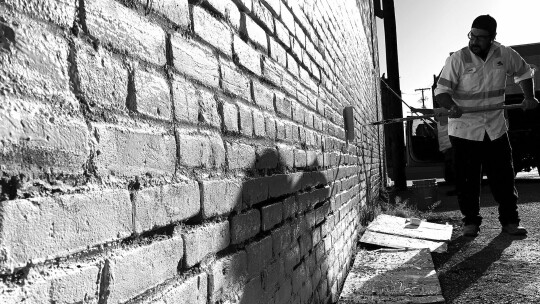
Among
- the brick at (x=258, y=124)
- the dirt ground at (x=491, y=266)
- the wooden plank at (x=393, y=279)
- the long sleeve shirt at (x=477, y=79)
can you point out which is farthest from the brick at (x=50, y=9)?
the long sleeve shirt at (x=477, y=79)

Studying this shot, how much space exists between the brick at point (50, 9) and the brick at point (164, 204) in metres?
0.33

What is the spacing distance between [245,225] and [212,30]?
57 cm

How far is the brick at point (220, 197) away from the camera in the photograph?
→ 3.84ft

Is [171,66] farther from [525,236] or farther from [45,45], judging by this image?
[525,236]

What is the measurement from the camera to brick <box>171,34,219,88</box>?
109cm

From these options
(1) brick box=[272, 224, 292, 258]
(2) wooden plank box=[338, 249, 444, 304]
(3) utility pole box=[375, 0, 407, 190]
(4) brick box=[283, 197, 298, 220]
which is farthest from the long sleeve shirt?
(3) utility pole box=[375, 0, 407, 190]

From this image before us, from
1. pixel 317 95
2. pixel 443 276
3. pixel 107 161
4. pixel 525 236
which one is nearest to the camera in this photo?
pixel 107 161

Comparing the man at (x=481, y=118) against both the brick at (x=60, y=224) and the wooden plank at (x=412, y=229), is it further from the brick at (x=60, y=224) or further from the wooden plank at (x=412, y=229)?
the brick at (x=60, y=224)

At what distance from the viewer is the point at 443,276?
3174 millimetres

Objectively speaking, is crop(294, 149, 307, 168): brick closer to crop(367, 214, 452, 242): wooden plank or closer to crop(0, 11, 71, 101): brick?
crop(0, 11, 71, 101): brick

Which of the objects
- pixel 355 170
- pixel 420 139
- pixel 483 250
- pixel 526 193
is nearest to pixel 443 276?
pixel 483 250

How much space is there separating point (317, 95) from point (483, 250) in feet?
6.96

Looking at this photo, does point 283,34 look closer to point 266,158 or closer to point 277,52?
point 277,52

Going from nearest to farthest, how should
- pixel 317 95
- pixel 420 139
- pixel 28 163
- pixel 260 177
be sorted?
pixel 28 163 < pixel 260 177 < pixel 317 95 < pixel 420 139
